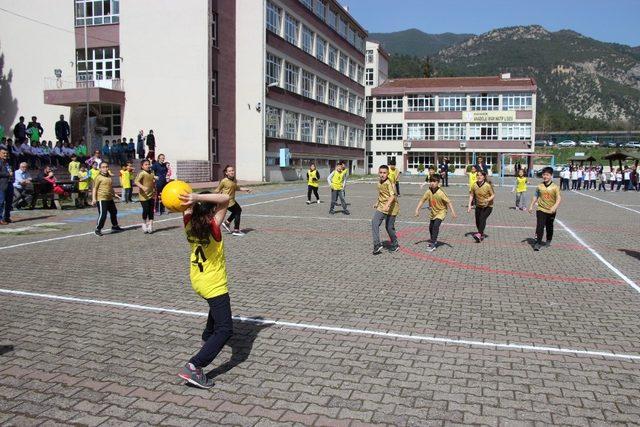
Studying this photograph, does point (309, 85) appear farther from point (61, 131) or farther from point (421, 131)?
point (421, 131)

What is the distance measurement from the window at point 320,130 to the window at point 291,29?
8.56 m

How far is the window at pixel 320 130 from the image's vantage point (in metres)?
52.9

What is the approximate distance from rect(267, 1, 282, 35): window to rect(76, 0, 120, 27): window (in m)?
10.5

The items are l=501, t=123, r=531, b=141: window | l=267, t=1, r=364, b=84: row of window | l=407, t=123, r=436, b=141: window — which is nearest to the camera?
l=267, t=1, r=364, b=84: row of window

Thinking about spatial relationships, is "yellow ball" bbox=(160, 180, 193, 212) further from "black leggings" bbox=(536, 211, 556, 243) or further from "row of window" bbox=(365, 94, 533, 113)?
"row of window" bbox=(365, 94, 533, 113)

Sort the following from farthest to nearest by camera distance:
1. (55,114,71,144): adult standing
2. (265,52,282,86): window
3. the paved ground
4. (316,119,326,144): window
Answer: (316,119,326,144): window, (265,52,282,86): window, (55,114,71,144): adult standing, the paved ground

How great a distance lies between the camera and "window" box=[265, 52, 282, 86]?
4112cm

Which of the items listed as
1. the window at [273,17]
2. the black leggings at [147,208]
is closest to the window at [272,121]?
the window at [273,17]

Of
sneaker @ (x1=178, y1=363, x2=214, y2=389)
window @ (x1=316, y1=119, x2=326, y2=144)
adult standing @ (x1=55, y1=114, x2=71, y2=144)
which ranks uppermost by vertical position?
window @ (x1=316, y1=119, x2=326, y2=144)

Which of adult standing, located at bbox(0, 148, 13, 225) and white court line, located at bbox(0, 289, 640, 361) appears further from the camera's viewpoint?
adult standing, located at bbox(0, 148, 13, 225)

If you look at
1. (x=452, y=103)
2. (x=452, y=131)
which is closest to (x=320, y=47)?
(x=452, y=103)

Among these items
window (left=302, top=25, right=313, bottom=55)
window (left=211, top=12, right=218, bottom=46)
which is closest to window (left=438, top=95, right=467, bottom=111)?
window (left=302, top=25, right=313, bottom=55)

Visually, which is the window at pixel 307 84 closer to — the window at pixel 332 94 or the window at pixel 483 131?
the window at pixel 332 94

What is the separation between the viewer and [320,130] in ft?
177
